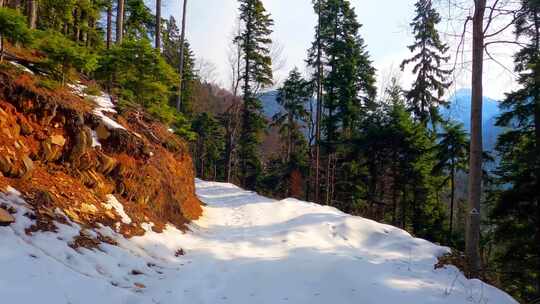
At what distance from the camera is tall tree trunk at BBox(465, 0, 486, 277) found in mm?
6992

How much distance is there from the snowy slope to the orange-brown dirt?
0.37 m

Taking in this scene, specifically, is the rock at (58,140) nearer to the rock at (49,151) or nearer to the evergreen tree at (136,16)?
the rock at (49,151)

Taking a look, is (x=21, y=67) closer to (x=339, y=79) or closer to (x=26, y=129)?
(x=26, y=129)

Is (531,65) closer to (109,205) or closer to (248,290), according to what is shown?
(248,290)

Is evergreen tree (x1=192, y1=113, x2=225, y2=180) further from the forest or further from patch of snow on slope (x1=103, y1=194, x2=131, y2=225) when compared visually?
patch of snow on slope (x1=103, y1=194, x2=131, y2=225)

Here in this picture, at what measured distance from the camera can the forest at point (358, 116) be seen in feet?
23.4

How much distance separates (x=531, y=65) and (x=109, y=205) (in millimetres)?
12576

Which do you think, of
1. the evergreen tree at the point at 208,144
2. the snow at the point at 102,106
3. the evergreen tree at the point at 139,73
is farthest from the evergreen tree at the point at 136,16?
the evergreen tree at the point at 208,144

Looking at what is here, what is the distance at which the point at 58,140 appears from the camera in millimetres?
6105

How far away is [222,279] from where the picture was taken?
5348 mm

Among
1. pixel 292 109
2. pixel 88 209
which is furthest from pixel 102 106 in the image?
pixel 292 109

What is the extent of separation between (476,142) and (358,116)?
18197 millimetres

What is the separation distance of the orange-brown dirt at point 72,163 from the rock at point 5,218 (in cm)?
26

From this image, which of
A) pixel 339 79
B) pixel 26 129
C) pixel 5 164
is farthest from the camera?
pixel 339 79
